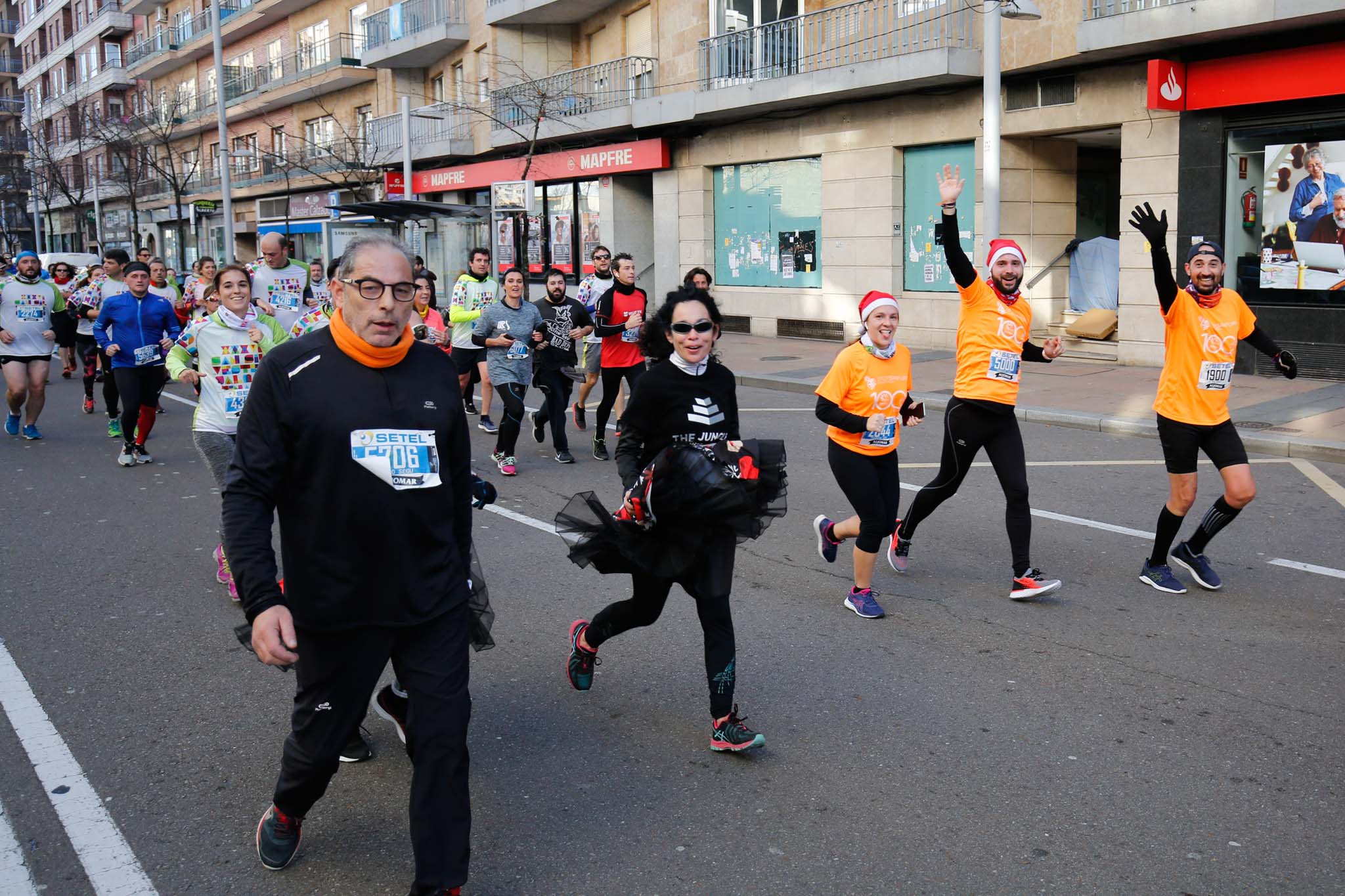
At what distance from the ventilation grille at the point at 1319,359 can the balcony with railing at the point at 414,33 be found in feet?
75.4

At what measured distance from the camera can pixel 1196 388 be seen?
6254 millimetres

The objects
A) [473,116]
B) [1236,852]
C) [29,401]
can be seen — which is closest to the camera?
[1236,852]

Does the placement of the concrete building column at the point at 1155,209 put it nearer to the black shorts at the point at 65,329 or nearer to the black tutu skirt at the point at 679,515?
the black tutu skirt at the point at 679,515

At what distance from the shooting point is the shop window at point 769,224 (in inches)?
870

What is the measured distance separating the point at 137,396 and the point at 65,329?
8772mm

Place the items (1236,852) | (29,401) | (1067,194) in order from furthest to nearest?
1. (1067,194)
2. (29,401)
3. (1236,852)

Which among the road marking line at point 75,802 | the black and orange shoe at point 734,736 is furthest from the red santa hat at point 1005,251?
the road marking line at point 75,802

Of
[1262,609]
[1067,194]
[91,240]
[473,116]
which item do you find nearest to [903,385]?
[1262,609]

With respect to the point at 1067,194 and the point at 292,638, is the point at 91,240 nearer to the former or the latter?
the point at 1067,194

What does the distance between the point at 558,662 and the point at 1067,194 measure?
15967 millimetres

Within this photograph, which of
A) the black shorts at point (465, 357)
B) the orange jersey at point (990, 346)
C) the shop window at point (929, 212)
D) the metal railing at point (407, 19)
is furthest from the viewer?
the metal railing at point (407, 19)

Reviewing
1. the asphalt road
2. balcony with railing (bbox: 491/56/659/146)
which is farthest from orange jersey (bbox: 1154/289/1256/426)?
balcony with railing (bbox: 491/56/659/146)

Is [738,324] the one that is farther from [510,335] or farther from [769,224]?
[510,335]

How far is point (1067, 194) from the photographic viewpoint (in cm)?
1903
